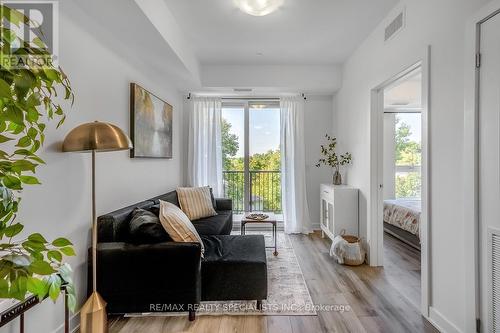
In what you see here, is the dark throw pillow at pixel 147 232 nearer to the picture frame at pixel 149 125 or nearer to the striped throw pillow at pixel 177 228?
the striped throw pillow at pixel 177 228

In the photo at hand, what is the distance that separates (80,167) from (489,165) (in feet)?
9.12

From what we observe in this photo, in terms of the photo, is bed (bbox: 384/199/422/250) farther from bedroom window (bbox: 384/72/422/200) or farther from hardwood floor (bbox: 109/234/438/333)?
bedroom window (bbox: 384/72/422/200)

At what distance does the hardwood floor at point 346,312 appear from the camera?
1.96m

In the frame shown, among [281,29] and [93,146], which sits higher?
[281,29]

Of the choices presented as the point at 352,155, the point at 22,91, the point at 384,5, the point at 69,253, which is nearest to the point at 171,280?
the point at 69,253

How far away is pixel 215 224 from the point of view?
3291mm

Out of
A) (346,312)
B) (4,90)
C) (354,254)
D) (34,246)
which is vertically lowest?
(346,312)

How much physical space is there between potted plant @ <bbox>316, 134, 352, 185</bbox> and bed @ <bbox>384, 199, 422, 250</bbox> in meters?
0.98

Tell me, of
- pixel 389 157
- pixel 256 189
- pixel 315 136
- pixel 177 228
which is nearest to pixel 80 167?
pixel 177 228

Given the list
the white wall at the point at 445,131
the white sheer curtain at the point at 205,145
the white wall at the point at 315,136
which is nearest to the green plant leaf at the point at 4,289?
the white wall at the point at 445,131

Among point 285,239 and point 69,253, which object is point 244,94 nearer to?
point 285,239

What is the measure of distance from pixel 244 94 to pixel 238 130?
2.17ft

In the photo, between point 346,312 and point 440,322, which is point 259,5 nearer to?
point 346,312

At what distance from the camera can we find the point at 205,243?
257 cm
